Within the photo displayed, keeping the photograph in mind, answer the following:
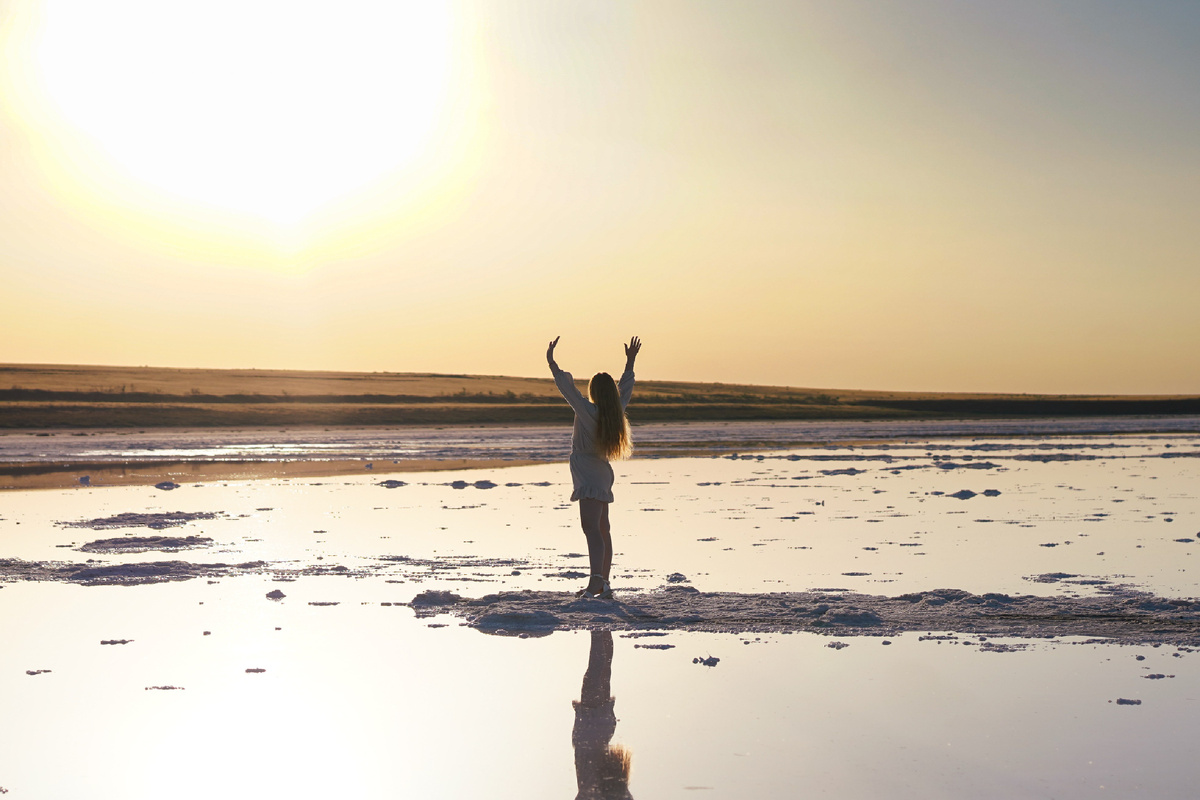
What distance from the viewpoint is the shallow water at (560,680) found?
448 centimetres

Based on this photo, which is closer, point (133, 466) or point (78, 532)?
point (78, 532)

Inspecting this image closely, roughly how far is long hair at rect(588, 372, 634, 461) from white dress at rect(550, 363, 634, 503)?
0.16ft

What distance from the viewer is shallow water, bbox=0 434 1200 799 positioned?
14.7 feet

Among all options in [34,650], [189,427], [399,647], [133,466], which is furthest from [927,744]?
[189,427]

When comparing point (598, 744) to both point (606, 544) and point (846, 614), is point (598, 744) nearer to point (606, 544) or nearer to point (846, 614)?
point (846, 614)

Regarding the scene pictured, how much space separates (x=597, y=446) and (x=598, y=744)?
4.15 meters

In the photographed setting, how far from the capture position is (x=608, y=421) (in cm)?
880

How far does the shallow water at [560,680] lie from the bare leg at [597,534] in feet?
1.88

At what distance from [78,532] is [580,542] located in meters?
6.03

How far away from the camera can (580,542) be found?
11.9m

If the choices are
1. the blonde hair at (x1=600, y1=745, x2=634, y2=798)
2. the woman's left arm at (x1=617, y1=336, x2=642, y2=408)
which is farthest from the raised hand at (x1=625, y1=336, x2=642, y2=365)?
the blonde hair at (x1=600, y1=745, x2=634, y2=798)

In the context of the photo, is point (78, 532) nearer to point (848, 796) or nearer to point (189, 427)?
point (848, 796)

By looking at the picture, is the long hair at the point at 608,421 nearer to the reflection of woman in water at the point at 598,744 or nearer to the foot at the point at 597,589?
the foot at the point at 597,589

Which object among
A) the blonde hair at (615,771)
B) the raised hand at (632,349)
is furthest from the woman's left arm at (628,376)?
the blonde hair at (615,771)
